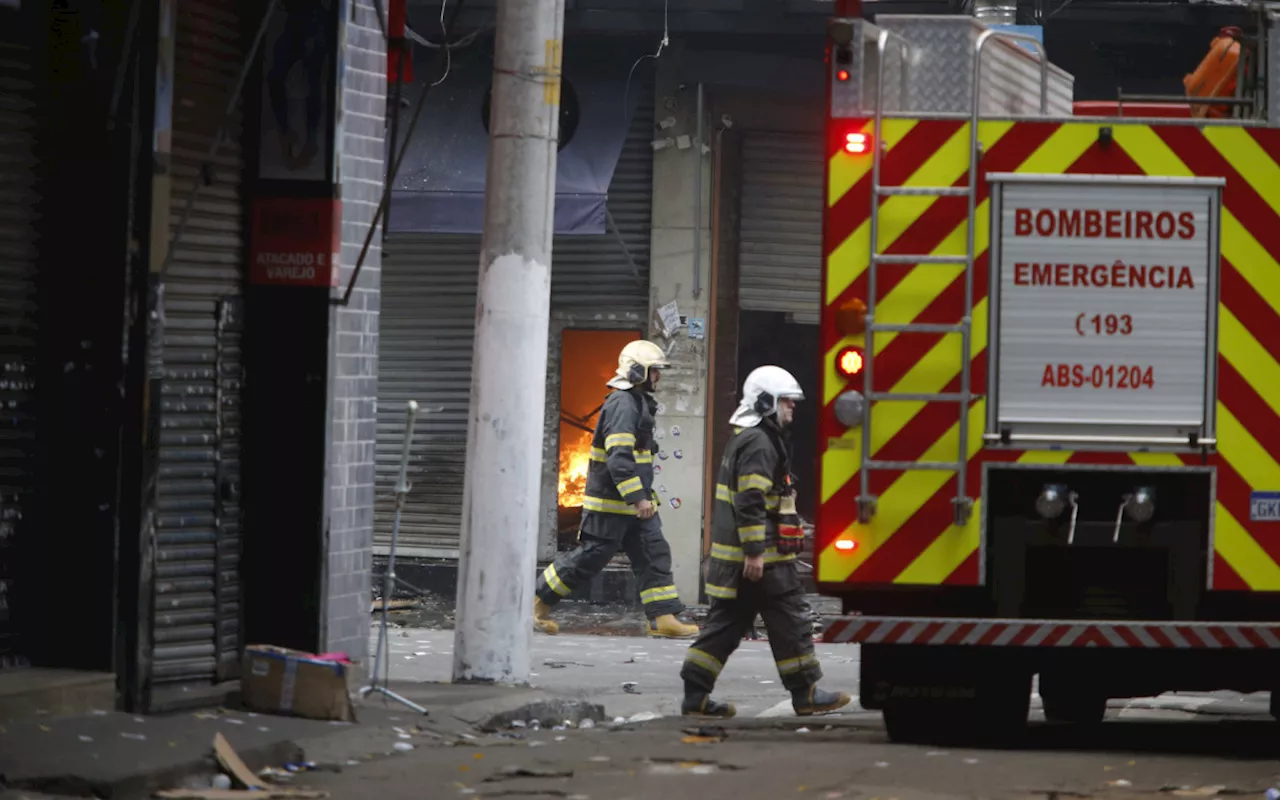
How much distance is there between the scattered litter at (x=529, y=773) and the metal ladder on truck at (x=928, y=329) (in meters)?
1.46

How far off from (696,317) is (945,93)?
7.84m

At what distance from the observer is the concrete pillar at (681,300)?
52.5ft

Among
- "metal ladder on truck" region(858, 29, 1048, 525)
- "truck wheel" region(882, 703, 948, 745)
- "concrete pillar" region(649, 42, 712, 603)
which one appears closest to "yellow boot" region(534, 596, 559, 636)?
"concrete pillar" region(649, 42, 712, 603)

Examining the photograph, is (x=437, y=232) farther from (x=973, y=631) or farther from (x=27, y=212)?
(x=973, y=631)

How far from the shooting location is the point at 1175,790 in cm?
741

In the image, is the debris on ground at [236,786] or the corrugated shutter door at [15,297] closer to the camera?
the debris on ground at [236,786]

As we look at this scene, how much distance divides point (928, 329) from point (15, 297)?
3517mm

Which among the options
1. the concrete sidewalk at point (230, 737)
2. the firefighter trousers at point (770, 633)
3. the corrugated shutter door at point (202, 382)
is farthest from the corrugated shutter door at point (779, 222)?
the corrugated shutter door at point (202, 382)

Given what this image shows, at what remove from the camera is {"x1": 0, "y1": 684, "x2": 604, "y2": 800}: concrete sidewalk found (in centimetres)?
712

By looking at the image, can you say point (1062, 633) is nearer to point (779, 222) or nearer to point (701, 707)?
point (701, 707)

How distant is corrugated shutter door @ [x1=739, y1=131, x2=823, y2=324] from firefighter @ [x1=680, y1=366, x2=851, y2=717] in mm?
5866

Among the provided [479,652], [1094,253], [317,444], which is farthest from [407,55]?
[1094,253]

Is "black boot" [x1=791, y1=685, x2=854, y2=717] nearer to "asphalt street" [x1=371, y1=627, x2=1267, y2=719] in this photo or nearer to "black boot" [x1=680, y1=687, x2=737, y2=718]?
"asphalt street" [x1=371, y1=627, x2=1267, y2=719]

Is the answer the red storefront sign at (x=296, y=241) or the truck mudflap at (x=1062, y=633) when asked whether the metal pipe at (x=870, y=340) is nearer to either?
the truck mudflap at (x=1062, y=633)
